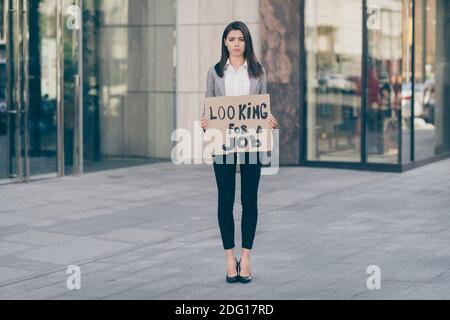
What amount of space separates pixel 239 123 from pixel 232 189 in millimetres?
500

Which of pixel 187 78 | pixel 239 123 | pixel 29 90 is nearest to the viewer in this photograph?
pixel 239 123

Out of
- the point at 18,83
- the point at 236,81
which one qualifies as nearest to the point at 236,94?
the point at 236,81

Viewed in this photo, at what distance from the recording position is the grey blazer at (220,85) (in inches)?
291

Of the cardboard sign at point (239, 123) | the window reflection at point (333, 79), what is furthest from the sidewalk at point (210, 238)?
the window reflection at point (333, 79)

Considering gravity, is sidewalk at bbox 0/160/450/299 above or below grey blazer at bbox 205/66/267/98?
below

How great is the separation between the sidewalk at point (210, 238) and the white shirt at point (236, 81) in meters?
1.39

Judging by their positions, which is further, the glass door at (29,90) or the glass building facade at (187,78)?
the glass building facade at (187,78)

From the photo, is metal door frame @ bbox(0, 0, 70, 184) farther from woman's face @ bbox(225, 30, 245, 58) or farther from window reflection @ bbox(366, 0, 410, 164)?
woman's face @ bbox(225, 30, 245, 58)

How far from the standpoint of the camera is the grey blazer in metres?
7.40

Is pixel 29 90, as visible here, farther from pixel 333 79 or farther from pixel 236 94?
pixel 236 94

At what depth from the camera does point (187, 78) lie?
17.0m

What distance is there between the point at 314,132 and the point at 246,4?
232cm

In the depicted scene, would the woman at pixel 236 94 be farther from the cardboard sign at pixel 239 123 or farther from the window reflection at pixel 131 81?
the window reflection at pixel 131 81

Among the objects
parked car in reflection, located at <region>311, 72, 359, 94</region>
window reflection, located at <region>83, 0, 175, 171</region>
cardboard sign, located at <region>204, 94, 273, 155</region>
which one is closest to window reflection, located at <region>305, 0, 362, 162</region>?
parked car in reflection, located at <region>311, 72, 359, 94</region>
